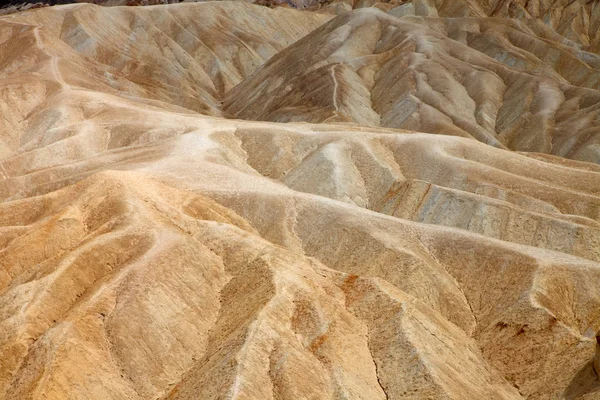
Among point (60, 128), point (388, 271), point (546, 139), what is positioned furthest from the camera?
point (546, 139)

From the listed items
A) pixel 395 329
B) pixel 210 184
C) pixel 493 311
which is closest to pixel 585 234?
pixel 493 311

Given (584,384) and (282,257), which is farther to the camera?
(282,257)

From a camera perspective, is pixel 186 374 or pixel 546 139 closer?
pixel 186 374

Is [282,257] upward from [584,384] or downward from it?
upward

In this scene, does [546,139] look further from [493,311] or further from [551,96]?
[493,311]

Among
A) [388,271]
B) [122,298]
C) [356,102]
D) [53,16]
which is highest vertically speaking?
[53,16]
